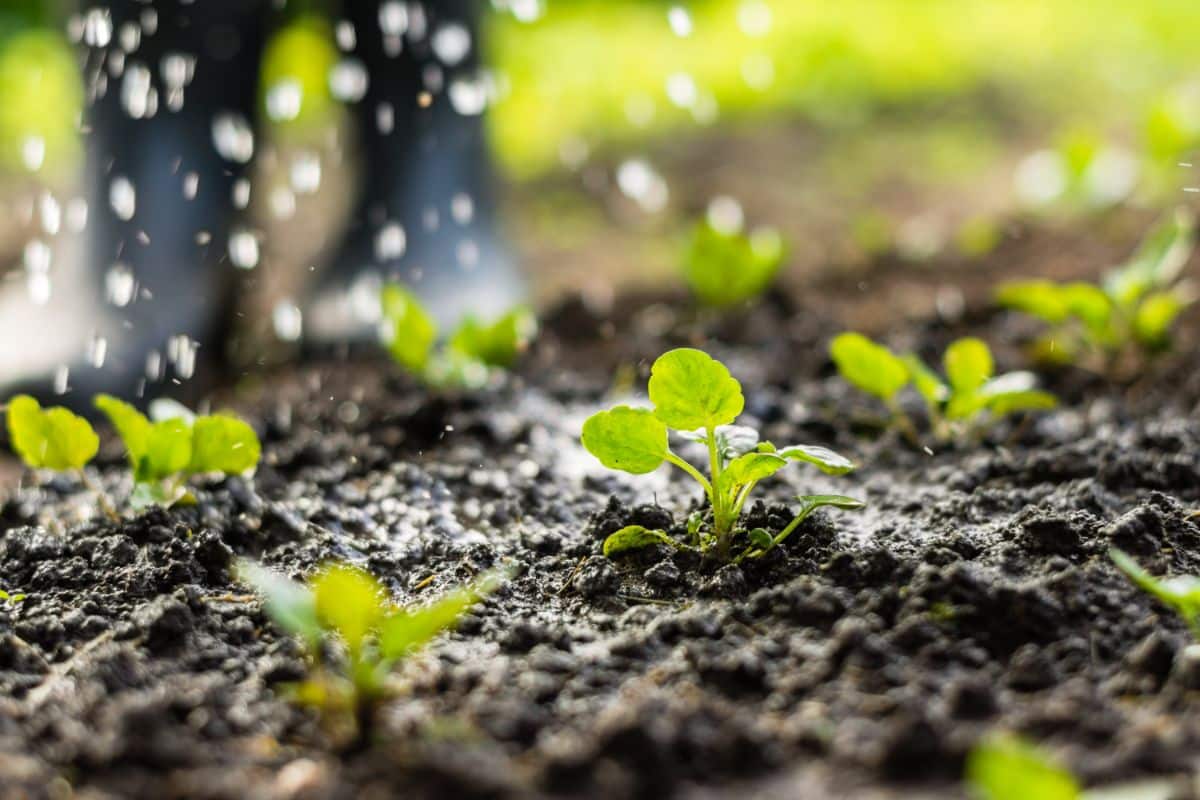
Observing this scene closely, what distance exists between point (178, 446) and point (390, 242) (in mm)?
1411

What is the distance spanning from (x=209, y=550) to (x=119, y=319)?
123cm

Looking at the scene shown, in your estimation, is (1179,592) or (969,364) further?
(969,364)

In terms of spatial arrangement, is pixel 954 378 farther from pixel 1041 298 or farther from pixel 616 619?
pixel 616 619

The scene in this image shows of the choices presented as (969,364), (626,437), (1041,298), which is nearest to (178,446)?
(626,437)

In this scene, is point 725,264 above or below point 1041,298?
above

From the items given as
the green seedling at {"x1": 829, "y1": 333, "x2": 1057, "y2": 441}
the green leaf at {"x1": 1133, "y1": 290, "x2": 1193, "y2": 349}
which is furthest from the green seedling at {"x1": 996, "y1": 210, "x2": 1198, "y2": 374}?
the green seedling at {"x1": 829, "y1": 333, "x2": 1057, "y2": 441}

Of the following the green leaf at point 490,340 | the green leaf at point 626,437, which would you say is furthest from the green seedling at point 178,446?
the green leaf at point 490,340

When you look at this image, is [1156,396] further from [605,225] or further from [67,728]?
[605,225]

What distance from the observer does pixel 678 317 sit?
Result: 2.30 m

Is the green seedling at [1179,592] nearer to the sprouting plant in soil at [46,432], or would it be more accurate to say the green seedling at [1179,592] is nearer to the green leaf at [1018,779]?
the green leaf at [1018,779]

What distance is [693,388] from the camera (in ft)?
3.38

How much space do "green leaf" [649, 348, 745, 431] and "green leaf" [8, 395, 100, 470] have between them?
61 cm

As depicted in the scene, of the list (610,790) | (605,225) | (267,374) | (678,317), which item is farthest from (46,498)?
(605,225)

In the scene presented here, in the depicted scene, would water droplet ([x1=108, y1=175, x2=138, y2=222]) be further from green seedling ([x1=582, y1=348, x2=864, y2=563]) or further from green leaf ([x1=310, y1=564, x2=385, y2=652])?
green leaf ([x1=310, y1=564, x2=385, y2=652])
